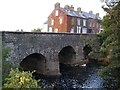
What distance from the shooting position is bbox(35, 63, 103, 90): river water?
29884 mm

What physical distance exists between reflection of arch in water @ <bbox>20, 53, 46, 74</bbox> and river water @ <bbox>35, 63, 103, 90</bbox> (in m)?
1.82

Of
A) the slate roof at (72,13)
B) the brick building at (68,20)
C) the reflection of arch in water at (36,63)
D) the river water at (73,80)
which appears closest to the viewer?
the river water at (73,80)

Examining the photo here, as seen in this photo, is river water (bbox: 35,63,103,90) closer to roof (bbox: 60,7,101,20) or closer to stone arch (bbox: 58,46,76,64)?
stone arch (bbox: 58,46,76,64)

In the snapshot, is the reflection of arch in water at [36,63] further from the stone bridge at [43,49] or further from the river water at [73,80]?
the river water at [73,80]

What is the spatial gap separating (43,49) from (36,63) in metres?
4.30

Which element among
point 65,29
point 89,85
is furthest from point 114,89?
point 65,29

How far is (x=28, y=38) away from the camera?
30.9 metres

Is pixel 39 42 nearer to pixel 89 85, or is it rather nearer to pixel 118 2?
pixel 89 85

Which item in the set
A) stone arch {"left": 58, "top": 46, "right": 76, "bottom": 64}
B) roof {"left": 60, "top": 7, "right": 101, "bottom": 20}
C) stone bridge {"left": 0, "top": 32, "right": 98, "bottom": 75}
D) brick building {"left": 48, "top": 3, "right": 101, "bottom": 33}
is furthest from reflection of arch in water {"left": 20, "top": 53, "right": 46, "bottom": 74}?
roof {"left": 60, "top": 7, "right": 101, "bottom": 20}

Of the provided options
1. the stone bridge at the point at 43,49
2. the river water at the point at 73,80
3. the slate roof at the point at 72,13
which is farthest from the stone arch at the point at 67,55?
the slate roof at the point at 72,13

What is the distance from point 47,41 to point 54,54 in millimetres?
2675

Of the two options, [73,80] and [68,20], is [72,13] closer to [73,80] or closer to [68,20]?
[68,20]

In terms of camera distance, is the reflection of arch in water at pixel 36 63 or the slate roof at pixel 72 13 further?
the slate roof at pixel 72 13

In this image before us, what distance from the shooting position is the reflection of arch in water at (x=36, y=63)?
35766 millimetres
